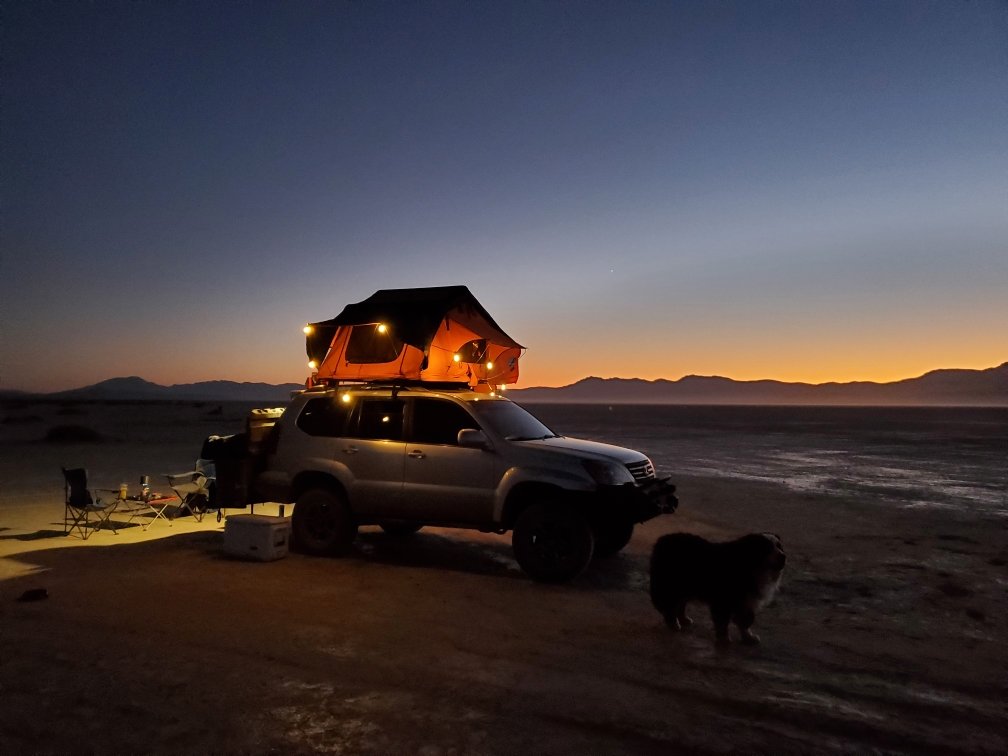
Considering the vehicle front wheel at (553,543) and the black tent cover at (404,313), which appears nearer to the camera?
the vehicle front wheel at (553,543)

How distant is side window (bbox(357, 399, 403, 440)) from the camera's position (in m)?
8.27

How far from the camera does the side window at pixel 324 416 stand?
28.0ft

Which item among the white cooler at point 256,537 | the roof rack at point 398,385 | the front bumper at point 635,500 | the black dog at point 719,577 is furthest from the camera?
the roof rack at point 398,385

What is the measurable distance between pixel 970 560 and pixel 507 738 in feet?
26.0

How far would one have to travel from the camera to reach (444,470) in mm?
7867

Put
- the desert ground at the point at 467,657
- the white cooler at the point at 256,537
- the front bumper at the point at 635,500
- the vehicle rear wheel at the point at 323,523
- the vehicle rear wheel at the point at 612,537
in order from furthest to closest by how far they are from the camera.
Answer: the vehicle rear wheel at the point at 323,523
the white cooler at the point at 256,537
the vehicle rear wheel at the point at 612,537
the front bumper at the point at 635,500
the desert ground at the point at 467,657

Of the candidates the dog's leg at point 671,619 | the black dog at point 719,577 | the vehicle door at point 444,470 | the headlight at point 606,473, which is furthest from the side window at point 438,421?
the dog's leg at point 671,619

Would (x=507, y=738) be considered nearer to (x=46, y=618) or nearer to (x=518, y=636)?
(x=518, y=636)

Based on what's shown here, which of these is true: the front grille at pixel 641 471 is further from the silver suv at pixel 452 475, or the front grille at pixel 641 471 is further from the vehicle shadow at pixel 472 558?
the vehicle shadow at pixel 472 558

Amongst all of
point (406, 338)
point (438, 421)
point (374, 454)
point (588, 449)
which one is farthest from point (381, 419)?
point (588, 449)

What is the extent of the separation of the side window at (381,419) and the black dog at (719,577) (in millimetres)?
3699

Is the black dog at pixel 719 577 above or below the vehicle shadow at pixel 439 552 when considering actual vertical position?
above

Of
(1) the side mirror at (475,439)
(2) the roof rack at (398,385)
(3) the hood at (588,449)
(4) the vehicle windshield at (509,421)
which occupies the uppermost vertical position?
(2) the roof rack at (398,385)

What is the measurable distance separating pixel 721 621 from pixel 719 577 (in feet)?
1.13
